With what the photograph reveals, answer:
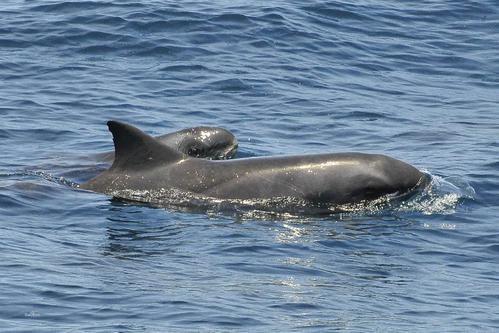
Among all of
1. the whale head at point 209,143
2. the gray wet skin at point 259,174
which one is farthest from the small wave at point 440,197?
the whale head at point 209,143

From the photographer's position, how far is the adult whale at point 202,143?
69.0 ft

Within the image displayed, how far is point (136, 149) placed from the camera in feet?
59.9

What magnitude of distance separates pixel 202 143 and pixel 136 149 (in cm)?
309

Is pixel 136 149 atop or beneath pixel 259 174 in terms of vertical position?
atop

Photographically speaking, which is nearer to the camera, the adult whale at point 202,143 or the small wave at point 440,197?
the small wave at point 440,197

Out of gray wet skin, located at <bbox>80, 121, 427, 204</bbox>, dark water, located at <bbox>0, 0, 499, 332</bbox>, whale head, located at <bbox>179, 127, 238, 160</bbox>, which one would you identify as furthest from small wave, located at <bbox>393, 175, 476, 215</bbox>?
whale head, located at <bbox>179, 127, 238, 160</bbox>

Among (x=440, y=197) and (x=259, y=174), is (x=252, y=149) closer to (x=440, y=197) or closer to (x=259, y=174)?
(x=259, y=174)

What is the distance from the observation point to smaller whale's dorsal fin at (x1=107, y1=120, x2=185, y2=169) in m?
17.9

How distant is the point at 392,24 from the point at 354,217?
55.8 ft

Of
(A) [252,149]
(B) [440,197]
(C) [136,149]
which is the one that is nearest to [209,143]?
(A) [252,149]

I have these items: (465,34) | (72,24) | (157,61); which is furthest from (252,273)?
(465,34)

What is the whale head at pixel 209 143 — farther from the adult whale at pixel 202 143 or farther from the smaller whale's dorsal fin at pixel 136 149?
the smaller whale's dorsal fin at pixel 136 149

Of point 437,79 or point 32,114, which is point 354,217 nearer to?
point 32,114

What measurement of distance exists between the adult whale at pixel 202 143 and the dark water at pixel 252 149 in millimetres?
980
